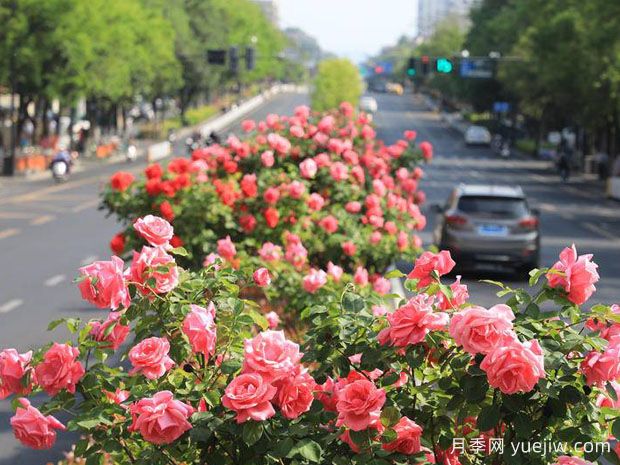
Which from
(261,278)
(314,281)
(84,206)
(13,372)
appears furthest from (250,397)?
(84,206)

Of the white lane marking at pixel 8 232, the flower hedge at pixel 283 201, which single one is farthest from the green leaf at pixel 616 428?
the white lane marking at pixel 8 232

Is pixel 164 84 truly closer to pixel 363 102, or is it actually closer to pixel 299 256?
pixel 363 102

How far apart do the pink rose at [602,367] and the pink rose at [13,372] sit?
2162 millimetres

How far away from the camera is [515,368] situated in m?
5.26

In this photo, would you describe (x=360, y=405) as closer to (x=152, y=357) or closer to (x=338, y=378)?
(x=338, y=378)

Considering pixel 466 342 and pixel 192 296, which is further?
pixel 192 296

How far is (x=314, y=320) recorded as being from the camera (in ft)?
19.9

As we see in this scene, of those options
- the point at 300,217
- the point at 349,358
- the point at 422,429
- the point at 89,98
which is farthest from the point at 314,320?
the point at 89,98

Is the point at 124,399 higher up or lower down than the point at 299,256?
higher up

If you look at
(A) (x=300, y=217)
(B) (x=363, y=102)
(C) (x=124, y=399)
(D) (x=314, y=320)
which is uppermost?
(D) (x=314, y=320)

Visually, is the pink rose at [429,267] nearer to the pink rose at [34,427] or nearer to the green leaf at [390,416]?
the green leaf at [390,416]

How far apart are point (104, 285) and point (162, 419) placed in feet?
2.44

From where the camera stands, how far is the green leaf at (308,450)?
17.9 feet

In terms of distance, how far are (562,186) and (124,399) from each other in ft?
199
